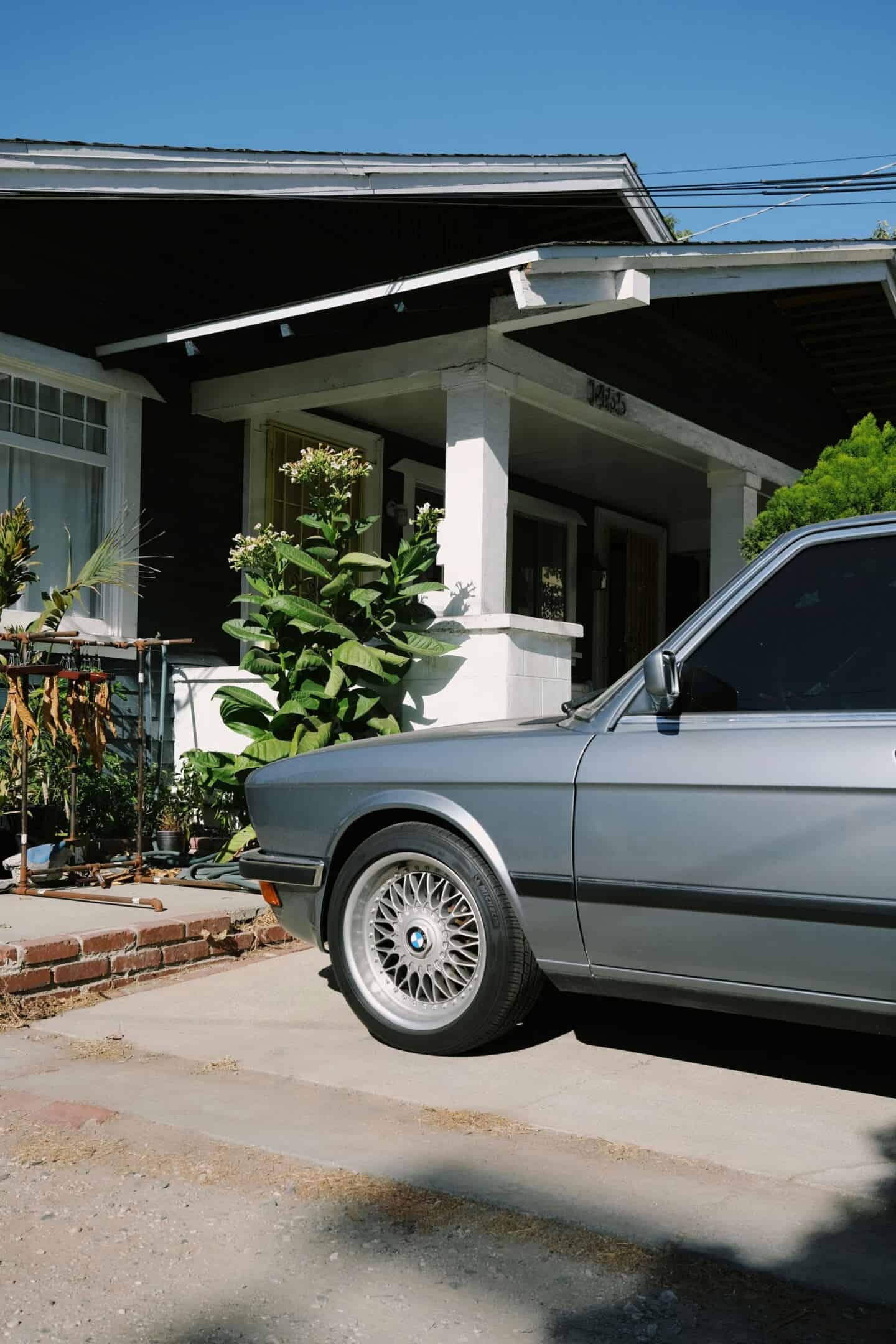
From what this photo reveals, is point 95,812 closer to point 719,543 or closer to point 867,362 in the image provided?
point 719,543

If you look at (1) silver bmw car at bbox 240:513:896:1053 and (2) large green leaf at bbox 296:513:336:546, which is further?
(2) large green leaf at bbox 296:513:336:546

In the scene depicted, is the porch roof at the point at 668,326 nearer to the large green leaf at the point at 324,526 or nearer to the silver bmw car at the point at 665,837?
the large green leaf at the point at 324,526

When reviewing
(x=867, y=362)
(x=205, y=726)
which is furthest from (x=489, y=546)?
(x=867, y=362)

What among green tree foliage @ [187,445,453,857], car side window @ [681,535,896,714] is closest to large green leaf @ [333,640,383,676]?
green tree foliage @ [187,445,453,857]

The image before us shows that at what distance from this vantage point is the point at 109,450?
32.0ft

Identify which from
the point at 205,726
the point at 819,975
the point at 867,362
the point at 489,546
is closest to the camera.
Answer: the point at 819,975

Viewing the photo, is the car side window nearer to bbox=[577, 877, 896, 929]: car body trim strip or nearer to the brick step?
bbox=[577, 877, 896, 929]: car body trim strip

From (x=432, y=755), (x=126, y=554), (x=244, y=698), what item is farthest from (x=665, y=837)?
(x=126, y=554)

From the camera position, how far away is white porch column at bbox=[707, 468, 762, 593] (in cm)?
1169

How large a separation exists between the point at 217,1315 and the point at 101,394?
8.26m

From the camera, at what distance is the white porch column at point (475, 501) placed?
848 cm

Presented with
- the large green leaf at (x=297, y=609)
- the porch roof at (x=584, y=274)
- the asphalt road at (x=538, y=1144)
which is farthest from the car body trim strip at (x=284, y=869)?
the porch roof at (x=584, y=274)

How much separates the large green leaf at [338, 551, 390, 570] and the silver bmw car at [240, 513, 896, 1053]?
344 centimetres

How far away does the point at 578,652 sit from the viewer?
15000mm
